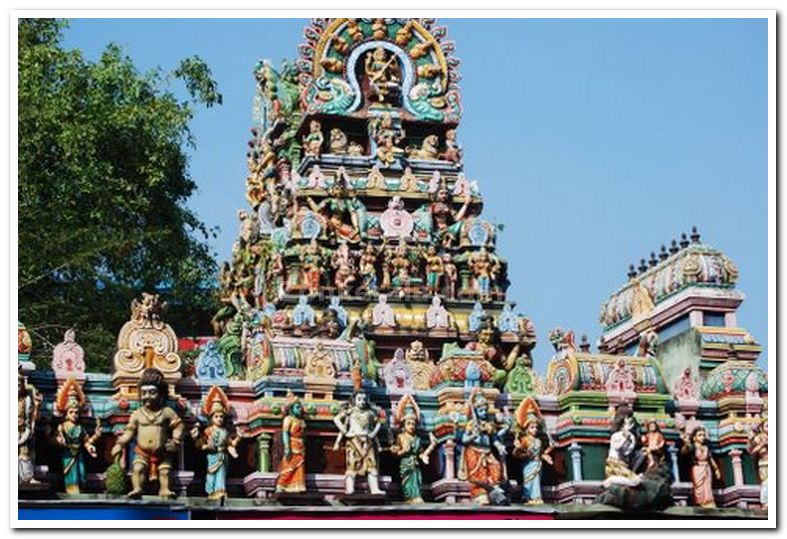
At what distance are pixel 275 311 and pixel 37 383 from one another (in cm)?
511

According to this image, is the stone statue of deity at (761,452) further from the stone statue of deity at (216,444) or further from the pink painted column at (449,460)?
the stone statue of deity at (216,444)

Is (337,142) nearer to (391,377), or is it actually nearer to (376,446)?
(391,377)

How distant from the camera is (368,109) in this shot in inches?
1109

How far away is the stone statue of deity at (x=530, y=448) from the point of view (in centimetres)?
2319

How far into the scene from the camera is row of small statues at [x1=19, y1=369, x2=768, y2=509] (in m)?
21.6

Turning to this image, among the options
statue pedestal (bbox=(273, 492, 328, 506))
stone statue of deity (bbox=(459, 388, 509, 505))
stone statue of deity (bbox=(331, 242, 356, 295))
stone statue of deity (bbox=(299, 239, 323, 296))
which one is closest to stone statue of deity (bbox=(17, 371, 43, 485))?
statue pedestal (bbox=(273, 492, 328, 506))

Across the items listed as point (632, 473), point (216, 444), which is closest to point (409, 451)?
point (216, 444)

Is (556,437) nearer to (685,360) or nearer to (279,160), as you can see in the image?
(685,360)

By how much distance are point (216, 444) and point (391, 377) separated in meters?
2.54

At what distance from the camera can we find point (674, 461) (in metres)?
23.7

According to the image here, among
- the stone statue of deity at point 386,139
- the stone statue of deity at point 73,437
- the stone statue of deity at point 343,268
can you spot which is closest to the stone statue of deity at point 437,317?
the stone statue of deity at point 343,268

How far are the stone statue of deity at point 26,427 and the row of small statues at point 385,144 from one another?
25.5ft

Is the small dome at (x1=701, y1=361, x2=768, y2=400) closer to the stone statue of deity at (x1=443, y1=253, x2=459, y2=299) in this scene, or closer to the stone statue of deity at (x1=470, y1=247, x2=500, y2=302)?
the stone statue of deity at (x1=470, y1=247, x2=500, y2=302)

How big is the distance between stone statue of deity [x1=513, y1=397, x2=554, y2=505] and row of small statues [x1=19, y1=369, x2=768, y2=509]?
1cm
